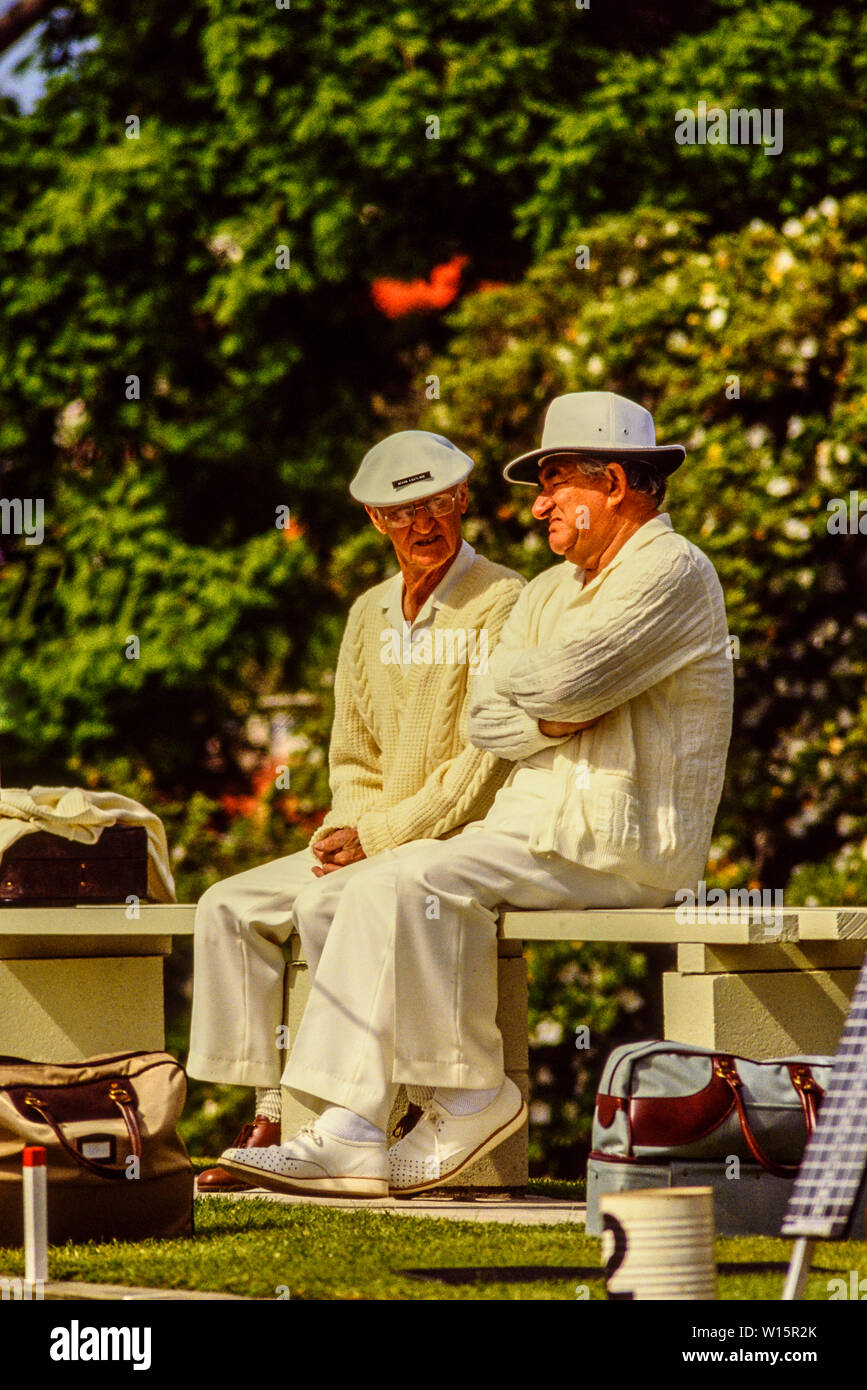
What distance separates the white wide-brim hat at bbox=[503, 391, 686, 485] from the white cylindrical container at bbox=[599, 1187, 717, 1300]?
93.2 inches

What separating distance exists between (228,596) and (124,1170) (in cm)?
646

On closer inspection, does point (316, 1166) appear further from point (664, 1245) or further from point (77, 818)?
point (664, 1245)

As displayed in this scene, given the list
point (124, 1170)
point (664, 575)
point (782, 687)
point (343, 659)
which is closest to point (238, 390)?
point (782, 687)

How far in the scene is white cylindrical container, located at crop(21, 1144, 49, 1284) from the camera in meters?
4.06

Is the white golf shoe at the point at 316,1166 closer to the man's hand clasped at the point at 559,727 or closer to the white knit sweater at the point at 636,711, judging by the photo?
the white knit sweater at the point at 636,711

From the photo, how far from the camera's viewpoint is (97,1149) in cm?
459

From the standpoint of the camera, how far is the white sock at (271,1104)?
234 inches

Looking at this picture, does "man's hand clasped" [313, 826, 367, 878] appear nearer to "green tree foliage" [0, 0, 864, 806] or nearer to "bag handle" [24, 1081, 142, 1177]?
"bag handle" [24, 1081, 142, 1177]

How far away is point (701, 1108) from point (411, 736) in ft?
5.73

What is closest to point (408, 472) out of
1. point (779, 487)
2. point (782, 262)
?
point (779, 487)

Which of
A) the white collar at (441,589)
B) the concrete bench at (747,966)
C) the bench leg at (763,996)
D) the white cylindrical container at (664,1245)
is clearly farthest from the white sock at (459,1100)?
the white cylindrical container at (664,1245)

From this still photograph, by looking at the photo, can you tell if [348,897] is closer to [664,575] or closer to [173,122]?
[664,575]

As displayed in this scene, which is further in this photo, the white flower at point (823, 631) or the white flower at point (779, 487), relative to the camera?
the white flower at point (823, 631)

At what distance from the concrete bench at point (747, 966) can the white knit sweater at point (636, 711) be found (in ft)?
0.59
